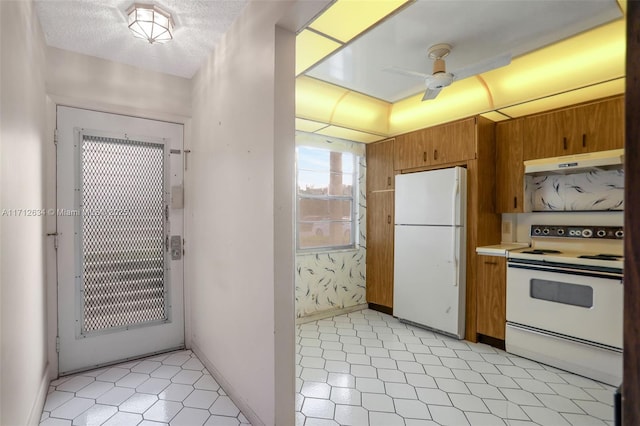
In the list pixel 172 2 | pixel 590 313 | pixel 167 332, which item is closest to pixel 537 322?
pixel 590 313

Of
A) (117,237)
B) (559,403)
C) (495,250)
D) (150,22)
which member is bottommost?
(559,403)

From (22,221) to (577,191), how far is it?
14.3ft

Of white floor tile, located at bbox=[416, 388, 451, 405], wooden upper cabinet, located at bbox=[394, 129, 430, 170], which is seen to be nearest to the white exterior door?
white floor tile, located at bbox=[416, 388, 451, 405]

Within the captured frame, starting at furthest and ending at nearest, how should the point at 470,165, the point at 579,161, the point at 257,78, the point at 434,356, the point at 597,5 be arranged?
the point at 470,165
the point at 434,356
the point at 579,161
the point at 597,5
the point at 257,78

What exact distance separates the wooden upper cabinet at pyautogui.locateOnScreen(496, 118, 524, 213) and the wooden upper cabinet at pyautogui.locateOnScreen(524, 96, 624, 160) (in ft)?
0.26

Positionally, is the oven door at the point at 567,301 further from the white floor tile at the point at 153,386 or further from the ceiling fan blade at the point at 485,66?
the white floor tile at the point at 153,386

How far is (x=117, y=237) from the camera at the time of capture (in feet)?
8.46

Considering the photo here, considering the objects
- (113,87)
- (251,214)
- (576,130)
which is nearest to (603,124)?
(576,130)

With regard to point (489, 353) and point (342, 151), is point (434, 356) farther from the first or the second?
point (342, 151)

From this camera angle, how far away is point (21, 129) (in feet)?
5.17

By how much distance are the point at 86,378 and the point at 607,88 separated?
15.7 ft

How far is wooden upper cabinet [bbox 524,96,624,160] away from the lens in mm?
2584

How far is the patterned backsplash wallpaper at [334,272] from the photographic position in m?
3.68

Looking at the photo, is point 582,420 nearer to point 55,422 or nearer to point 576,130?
point 576,130
